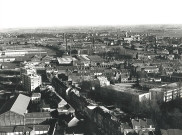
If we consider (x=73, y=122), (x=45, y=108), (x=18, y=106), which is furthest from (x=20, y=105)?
(x=73, y=122)

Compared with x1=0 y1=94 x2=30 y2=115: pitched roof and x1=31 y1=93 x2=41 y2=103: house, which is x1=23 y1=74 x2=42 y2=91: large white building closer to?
x1=31 y1=93 x2=41 y2=103: house

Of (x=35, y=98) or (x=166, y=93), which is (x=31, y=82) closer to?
(x=35, y=98)

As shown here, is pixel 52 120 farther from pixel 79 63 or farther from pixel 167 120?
pixel 79 63

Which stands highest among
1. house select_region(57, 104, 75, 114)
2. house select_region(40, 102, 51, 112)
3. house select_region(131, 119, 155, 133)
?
house select_region(131, 119, 155, 133)

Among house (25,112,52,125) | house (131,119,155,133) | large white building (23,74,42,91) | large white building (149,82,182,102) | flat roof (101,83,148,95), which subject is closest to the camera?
house (131,119,155,133)

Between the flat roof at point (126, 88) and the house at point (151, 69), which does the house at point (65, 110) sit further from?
the house at point (151, 69)

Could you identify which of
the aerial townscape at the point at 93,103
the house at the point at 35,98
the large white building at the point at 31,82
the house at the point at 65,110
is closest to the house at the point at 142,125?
the aerial townscape at the point at 93,103

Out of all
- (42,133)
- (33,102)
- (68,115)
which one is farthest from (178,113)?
(33,102)

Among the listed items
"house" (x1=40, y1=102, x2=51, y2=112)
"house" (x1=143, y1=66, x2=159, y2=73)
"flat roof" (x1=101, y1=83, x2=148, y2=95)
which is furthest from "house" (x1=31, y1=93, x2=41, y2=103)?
"house" (x1=143, y1=66, x2=159, y2=73)

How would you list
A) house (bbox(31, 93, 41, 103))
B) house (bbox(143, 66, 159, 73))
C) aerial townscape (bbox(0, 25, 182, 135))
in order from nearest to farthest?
aerial townscape (bbox(0, 25, 182, 135)), house (bbox(31, 93, 41, 103)), house (bbox(143, 66, 159, 73))

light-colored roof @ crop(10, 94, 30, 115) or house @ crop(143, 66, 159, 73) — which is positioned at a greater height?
light-colored roof @ crop(10, 94, 30, 115)

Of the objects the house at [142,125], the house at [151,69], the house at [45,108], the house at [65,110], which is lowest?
the house at [151,69]
